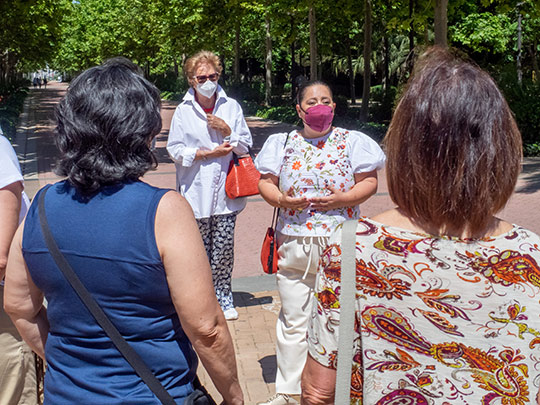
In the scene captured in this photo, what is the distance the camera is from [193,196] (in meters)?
4.73

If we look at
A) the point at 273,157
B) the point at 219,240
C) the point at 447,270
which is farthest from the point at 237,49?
the point at 447,270

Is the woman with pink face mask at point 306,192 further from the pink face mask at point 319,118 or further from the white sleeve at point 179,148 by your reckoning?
the white sleeve at point 179,148

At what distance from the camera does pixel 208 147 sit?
4.71 meters

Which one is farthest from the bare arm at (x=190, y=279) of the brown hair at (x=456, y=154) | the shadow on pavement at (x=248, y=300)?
the shadow on pavement at (x=248, y=300)

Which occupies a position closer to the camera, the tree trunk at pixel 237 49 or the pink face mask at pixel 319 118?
the pink face mask at pixel 319 118

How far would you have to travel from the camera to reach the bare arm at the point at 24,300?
1989 millimetres

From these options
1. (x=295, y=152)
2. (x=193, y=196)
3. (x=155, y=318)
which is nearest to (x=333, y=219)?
(x=295, y=152)

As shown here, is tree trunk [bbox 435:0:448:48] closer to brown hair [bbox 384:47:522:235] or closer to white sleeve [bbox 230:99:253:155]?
white sleeve [bbox 230:99:253:155]

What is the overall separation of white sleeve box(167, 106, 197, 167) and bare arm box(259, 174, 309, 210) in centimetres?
106

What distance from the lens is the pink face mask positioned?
353 centimetres

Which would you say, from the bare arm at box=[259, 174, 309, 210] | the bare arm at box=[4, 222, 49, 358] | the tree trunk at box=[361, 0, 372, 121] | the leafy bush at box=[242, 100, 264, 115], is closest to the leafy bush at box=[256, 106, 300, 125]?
the leafy bush at box=[242, 100, 264, 115]

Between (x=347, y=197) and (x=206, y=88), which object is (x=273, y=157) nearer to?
(x=347, y=197)

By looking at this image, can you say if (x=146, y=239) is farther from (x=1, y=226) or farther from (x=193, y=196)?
(x=193, y=196)

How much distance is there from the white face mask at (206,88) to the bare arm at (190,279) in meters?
2.88
